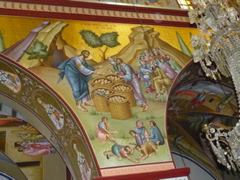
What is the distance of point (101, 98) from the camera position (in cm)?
684

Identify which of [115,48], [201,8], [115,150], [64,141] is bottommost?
[115,150]

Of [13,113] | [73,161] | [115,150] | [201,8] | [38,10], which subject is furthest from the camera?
[13,113]

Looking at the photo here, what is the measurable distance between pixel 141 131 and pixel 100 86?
123 centimetres

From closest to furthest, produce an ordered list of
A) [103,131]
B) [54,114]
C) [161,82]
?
[103,131], [54,114], [161,82]

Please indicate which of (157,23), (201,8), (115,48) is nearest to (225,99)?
(157,23)

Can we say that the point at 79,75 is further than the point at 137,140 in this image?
Yes

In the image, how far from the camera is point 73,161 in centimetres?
710

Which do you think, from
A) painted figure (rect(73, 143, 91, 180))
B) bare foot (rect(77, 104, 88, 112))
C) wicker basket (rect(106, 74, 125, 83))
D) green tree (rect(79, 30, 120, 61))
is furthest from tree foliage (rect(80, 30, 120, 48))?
painted figure (rect(73, 143, 91, 180))

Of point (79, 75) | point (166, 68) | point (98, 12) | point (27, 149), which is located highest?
point (98, 12)

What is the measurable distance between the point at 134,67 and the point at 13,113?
10.5 ft

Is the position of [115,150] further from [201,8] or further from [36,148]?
[36,148]

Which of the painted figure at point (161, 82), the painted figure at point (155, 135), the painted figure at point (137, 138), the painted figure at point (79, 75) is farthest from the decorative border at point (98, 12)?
the painted figure at point (137, 138)

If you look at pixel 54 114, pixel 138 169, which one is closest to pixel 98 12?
pixel 54 114

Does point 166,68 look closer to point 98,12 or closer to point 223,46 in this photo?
point 98,12
